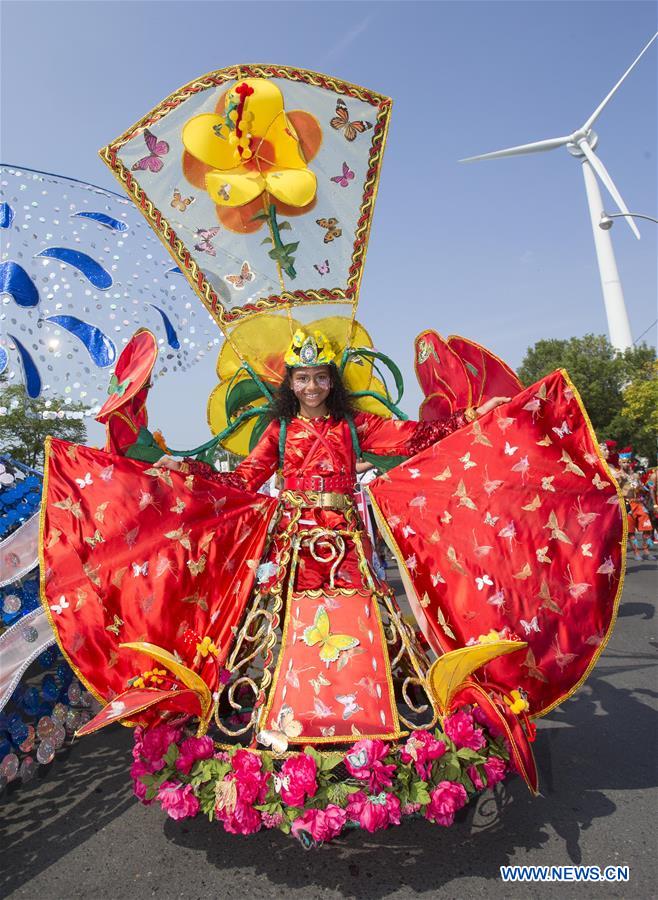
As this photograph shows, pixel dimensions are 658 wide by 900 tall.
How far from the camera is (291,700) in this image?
8.44 ft

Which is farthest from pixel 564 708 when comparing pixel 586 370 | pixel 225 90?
pixel 586 370

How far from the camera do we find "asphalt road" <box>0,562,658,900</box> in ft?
7.34

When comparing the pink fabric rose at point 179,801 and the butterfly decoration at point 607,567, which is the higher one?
the butterfly decoration at point 607,567

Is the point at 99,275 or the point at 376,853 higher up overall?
the point at 99,275

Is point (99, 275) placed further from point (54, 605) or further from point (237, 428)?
point (54, 605)

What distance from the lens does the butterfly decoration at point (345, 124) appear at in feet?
11.0

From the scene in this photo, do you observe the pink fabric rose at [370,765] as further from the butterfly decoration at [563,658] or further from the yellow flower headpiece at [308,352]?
the yellow flower headpiece at [308,352]

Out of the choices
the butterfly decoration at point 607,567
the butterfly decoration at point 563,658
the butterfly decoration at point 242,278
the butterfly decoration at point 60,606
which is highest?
the butterfly decoration at point 242,278

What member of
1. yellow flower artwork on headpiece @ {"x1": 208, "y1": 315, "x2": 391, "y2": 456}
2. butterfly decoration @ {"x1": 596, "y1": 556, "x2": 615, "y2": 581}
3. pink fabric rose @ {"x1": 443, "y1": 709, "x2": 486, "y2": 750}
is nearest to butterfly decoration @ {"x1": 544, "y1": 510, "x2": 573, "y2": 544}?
butterfly decoration @ {"x1": 596, "y1": 556, "x2": 615, "y2": 581}

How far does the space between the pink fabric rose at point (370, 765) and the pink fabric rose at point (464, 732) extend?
0.32m

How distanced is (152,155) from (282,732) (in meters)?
3.11

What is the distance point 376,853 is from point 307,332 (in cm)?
256

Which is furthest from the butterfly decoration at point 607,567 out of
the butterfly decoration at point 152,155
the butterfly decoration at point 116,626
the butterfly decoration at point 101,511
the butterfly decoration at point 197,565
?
the butterfly decoration at point 152,155

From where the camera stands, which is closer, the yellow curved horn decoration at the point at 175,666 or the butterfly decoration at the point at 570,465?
the yellow curved horn decoration at the point at 175,666
